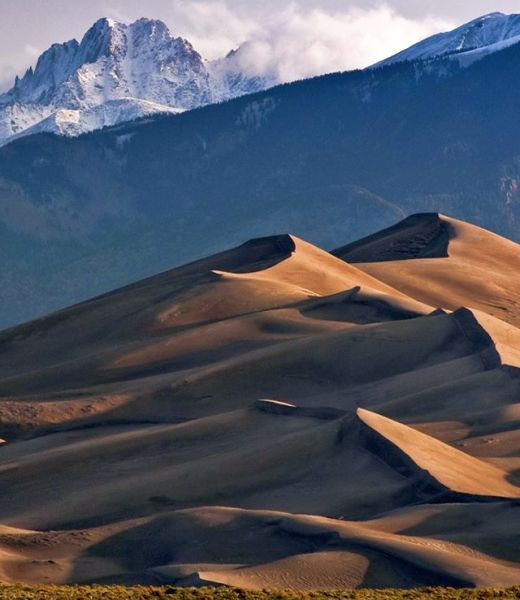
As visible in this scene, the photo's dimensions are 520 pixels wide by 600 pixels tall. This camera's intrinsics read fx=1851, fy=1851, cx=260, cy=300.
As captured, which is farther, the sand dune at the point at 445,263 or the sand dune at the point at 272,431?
the sand dune at the point at 445,263

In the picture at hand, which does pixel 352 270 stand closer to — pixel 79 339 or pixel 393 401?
pixel 79 339

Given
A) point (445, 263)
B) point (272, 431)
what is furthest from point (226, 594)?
point (445, 263)

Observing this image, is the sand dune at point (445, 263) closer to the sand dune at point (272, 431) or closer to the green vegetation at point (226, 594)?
the sand dune at point (272, 431)

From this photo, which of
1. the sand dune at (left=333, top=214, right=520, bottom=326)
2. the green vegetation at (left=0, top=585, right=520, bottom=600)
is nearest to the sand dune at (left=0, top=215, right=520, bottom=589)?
the sand dune at (left=333, top=214, right=520, bottom=326)

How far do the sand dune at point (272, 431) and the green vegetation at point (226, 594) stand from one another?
201cm

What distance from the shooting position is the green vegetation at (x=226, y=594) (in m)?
31.9

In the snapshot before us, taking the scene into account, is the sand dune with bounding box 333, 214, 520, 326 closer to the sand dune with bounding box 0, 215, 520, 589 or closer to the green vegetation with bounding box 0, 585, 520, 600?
the sand dune with bounding box 0, 215, 520, 589

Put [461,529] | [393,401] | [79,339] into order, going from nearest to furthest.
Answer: [461,529] < [393,401] < [79,339]

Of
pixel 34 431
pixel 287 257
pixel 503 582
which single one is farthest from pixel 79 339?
pixel 503 582

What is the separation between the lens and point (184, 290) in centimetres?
8800

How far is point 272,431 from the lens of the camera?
52.6 meters

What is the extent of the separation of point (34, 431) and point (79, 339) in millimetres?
20748

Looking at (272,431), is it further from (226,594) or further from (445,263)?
(445,263)

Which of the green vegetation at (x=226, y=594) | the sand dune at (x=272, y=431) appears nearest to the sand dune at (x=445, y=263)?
the sand dune at (x=272, y=431)
